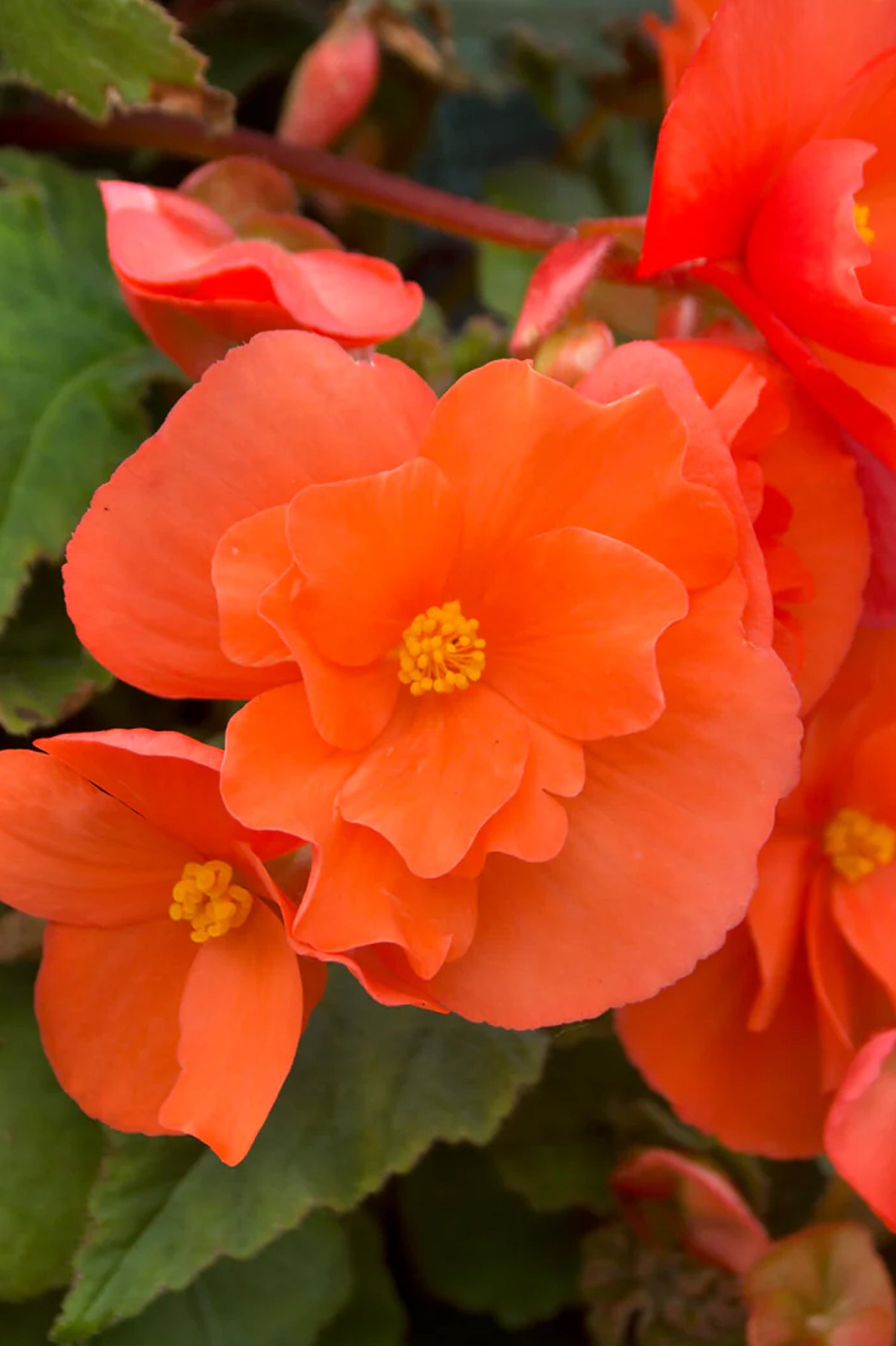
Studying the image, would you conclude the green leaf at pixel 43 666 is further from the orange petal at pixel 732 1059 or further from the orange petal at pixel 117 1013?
the orange petal at pixel 732 1059

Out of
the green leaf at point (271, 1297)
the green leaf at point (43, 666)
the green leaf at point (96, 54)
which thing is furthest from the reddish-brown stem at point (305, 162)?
the green leaf at point (271, 1297)

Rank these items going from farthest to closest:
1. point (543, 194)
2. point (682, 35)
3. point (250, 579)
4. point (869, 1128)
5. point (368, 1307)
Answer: point (543, 194) → point (368, 1307) → point (682, 35) → point (869, 1128) → point (250, 579)

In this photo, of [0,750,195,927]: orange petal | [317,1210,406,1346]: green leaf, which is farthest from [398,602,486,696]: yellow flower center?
[317,1210,406,1346]: green leaf

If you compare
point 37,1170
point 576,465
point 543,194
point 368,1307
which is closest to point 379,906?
point 576,465

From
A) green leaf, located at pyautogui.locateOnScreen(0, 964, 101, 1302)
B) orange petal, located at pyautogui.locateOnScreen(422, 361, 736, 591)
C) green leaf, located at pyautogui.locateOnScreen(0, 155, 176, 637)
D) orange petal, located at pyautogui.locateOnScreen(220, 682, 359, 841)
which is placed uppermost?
orange petal, located at pyautogui.locateOnScreen(422, 361, 736, 591)

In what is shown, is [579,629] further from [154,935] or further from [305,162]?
[305,162]

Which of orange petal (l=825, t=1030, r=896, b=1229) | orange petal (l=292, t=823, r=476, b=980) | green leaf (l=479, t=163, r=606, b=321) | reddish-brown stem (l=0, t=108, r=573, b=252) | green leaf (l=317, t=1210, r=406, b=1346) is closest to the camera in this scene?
orange petal (l=292, t=823, r=476, b=980)

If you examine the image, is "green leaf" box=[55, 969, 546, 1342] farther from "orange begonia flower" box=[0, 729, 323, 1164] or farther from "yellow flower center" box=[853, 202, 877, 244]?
"yellow flower center" box=[853, 202, 877, 244]
